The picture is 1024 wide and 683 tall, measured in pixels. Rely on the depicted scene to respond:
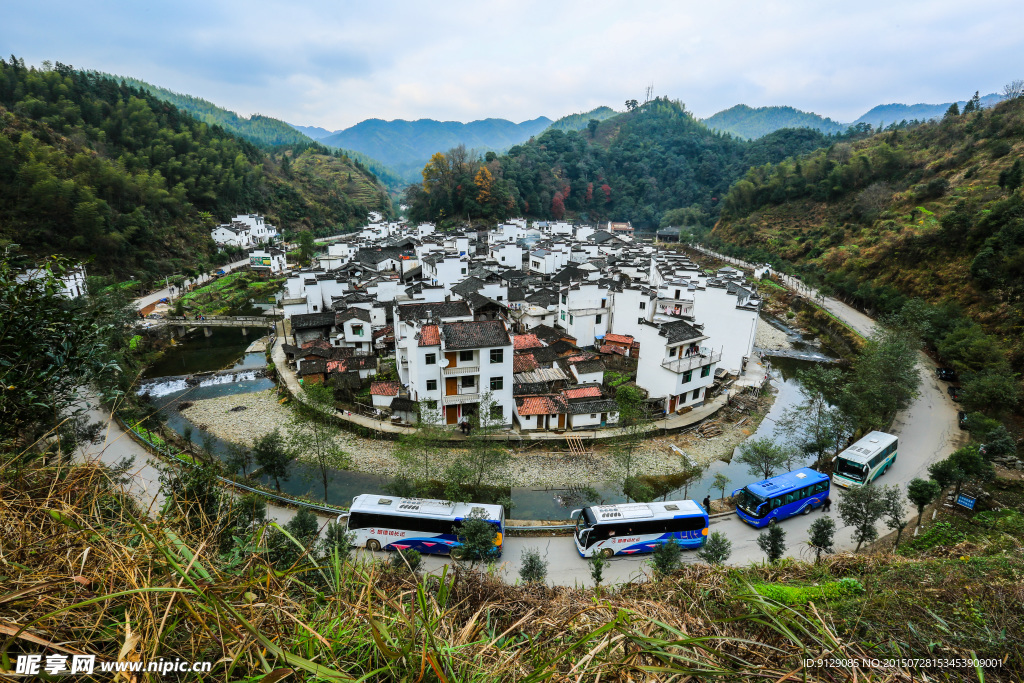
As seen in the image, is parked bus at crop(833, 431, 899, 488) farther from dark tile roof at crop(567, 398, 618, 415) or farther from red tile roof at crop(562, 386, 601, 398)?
red tile roof at crop(562, 386, 601, 398)

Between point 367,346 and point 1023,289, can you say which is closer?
point 1023,289

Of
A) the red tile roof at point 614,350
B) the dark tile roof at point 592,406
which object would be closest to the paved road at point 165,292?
the dark tile roof at point 592,406

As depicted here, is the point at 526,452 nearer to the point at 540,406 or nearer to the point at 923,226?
the point at 540,406

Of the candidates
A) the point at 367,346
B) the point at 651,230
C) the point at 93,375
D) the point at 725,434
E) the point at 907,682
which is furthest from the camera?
the point at 651,230

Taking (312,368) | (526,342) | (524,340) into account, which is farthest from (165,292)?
(526,342)

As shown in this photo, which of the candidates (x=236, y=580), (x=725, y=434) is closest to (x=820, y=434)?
(x=725, y=434)

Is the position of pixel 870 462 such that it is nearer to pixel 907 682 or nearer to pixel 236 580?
pixel 907 682
